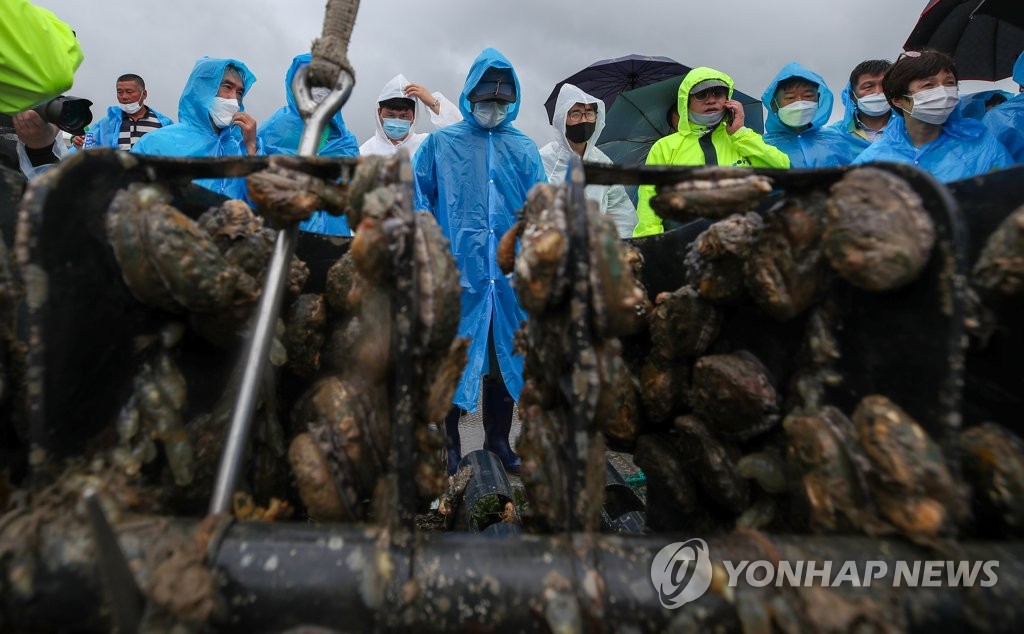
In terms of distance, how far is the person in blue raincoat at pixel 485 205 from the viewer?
406 centimetres

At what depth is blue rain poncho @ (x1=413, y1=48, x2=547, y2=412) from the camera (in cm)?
406

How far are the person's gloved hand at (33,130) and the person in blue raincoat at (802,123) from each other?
17.8ft

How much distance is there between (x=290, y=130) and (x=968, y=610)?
4.84 meters

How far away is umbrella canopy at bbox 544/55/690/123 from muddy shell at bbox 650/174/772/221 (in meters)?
7.37

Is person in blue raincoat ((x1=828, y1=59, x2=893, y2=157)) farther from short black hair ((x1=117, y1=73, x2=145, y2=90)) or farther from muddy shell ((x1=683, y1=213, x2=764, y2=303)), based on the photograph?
short black hair ((x1=117, y1=73, x2=145, y2=90))

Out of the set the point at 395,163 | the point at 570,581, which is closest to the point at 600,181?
the point at 395,163

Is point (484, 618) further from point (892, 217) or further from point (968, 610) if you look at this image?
point (892, 217)

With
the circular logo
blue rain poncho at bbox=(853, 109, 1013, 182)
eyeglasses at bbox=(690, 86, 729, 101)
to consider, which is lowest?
the circular logo

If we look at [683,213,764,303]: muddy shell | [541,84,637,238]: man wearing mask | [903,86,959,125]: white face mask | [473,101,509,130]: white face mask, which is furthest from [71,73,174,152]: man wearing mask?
[903,86,959,125]: white face mask

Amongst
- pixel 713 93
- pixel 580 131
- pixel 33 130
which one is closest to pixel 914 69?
pixel 713 93

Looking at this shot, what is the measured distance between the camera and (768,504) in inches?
59.9

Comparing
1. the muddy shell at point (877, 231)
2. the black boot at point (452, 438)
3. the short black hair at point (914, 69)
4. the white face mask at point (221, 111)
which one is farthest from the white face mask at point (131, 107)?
the short black hair at point (914, 69)

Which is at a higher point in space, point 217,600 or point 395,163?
point 395,163

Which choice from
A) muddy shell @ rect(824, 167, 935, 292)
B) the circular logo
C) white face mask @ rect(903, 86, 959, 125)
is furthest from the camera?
white face mask @ rect(903, 86, 959, 125)
